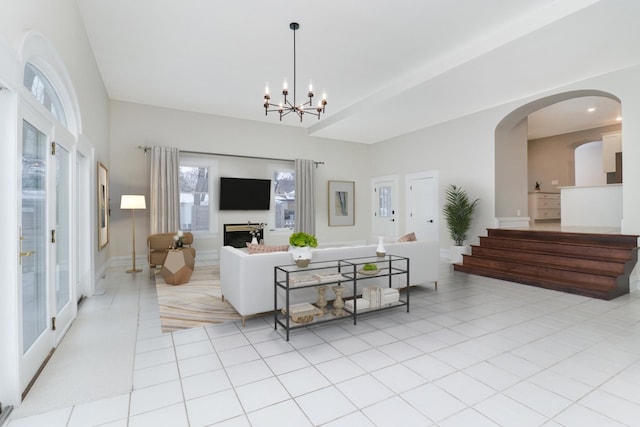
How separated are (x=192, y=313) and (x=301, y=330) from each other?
1.32m

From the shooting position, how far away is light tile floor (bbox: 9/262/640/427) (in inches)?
71.3

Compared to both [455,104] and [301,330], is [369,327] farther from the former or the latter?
[455,104]

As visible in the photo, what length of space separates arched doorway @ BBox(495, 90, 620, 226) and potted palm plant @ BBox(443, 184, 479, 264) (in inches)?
20.9

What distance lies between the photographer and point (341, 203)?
30.0ft

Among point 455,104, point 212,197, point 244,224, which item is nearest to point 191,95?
point 212,197

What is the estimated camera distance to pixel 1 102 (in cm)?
185

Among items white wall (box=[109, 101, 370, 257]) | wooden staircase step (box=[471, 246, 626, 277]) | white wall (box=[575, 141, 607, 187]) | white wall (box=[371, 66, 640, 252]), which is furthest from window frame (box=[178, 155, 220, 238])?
white wall (box=[575, 141, 607, 187])

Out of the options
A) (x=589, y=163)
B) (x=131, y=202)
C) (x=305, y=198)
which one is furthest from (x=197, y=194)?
(x=589, y=163)

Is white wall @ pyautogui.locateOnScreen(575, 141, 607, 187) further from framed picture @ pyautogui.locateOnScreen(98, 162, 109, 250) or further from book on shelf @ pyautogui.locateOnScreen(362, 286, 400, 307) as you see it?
framed picture @ pyautogui.locateOnScreen(98, 162, 109, 250)

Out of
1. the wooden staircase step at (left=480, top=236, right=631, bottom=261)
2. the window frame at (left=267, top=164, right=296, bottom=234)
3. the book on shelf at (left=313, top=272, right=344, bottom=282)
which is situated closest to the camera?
the book on shelf at (left=313, top=272, right=344, bottom=282)

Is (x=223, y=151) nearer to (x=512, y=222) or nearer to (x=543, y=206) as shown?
(x=512, y=222)

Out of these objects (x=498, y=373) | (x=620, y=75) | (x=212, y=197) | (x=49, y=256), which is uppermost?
(x=620, y=75)

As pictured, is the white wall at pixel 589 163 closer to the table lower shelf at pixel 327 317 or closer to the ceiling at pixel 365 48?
the ceiling at pixel 365 48

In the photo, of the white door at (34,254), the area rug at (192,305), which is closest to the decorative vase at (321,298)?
the area rug at (192,305)
